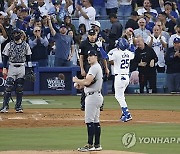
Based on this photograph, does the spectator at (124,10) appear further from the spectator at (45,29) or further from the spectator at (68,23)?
the spectator at (45,29)

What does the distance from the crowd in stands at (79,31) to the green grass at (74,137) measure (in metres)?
7.98

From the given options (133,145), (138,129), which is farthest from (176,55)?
(133,145)

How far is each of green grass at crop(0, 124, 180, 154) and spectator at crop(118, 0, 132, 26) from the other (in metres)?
11.5

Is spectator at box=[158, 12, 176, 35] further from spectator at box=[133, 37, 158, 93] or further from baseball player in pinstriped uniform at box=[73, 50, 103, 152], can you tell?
baseball player in pinstriped uniform at box=[73, 50, 103, 152]

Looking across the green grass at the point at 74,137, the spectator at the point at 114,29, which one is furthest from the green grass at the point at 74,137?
the spectator at the point at 114,29

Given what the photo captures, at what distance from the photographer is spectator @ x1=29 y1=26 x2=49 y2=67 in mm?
22625

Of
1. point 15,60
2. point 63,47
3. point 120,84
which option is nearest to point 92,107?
point 120,84

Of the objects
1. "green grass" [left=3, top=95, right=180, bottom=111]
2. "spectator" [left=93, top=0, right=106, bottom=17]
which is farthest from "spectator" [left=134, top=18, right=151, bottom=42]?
"spectator" [left=93, top=0, right=106, bottom=17]

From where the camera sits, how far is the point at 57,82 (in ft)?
75.2

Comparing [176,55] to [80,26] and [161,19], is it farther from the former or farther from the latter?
[80,26]

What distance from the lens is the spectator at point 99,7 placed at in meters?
26.0

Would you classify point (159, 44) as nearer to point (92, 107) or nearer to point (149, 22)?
point (149, 22)

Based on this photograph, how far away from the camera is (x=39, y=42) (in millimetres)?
22734

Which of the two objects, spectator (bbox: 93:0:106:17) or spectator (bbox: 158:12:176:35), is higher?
spectator (bbox: 93:0:106:17)
